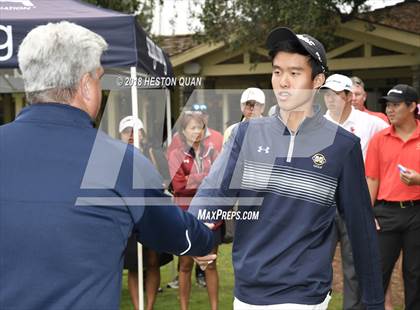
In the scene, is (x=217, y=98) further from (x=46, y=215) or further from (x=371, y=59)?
(x=371, y=59)

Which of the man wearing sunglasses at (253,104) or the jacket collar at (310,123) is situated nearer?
the jacket collar at (310,123)

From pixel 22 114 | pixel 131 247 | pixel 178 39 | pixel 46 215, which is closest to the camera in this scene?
pixel 46 215

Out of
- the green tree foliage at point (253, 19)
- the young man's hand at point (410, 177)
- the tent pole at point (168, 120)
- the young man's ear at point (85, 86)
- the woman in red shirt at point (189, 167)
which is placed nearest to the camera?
the young man's ear at point (85, 86)

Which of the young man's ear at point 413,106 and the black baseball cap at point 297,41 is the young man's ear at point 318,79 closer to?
the black baseball cap at point 297,41

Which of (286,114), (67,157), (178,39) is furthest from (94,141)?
(178,39)

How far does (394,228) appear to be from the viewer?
5.73 meters

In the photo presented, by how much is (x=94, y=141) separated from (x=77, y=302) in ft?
1.72

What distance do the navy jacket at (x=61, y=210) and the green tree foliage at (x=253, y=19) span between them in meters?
10.6

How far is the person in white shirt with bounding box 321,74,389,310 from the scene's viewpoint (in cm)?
601

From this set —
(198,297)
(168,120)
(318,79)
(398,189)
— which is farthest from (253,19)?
(318,79)

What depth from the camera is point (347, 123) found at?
6.27m

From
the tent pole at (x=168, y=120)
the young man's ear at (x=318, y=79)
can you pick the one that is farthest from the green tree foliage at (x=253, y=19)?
the young man's ear at (x=318, y=79)

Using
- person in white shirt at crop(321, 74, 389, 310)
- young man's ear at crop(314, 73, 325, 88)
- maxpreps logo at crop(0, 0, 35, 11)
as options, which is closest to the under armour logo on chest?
young man's ear at crop(314, 73, 325, 88)

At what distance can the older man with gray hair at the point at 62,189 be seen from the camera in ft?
6.86
